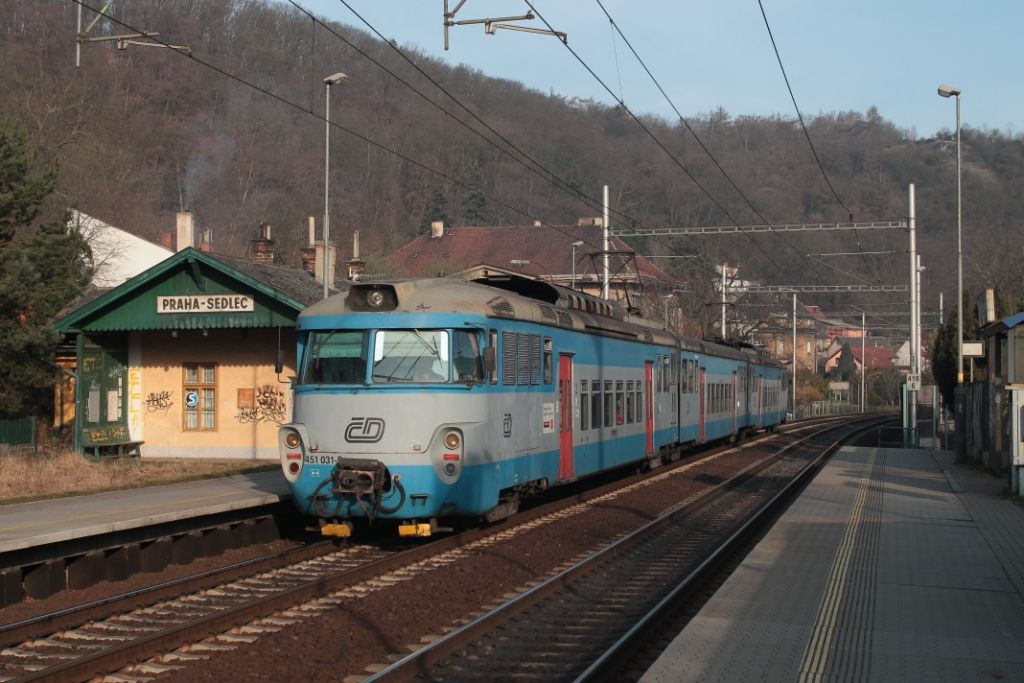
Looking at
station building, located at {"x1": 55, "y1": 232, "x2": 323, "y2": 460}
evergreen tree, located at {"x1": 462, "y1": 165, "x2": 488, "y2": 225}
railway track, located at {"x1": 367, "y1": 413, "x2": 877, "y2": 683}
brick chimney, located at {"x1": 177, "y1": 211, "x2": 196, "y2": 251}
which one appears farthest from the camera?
evergreen tree, located at {"x1": 462, "y1": 165, "x2": 488, "y2": 225}

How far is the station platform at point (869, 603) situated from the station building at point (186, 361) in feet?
42.5

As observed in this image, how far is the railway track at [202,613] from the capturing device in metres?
8.09

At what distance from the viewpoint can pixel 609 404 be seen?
1853 centimetres

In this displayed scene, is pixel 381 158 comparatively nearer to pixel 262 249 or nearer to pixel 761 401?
pixel 761 401

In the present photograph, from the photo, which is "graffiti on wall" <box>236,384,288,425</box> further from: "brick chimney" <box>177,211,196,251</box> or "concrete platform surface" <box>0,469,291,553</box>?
"brick chimney" <box>177,211,196,251</box>

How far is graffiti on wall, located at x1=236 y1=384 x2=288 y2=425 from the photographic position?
1019 inches

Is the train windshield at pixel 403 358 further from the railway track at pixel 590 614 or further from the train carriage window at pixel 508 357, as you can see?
the railway track at pixel 590 614

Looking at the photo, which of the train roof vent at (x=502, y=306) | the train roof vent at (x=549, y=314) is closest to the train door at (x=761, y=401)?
the train roof vent at (x=549, y=314)

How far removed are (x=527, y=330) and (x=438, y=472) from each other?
2.71 meters

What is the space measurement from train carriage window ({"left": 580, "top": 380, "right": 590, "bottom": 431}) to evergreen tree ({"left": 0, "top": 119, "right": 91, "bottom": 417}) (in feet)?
49.4

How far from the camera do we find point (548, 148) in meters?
93.7

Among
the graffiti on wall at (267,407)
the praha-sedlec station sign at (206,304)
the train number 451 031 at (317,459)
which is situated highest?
the praha-sedlec station sign at (206,304)

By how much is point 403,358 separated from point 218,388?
48.4 ft

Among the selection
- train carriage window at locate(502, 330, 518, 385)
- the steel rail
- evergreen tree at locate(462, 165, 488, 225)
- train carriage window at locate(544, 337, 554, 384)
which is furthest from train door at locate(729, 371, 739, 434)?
evergreen tree at locate(462, 165, 488, 225)
